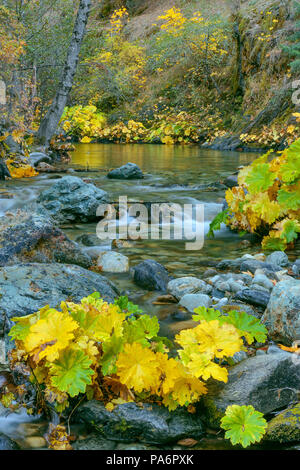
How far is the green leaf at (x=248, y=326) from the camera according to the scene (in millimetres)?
1894

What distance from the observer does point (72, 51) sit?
1110 centimetres

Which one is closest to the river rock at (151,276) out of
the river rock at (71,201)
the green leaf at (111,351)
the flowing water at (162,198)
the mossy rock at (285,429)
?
the flowing water at (162,198)

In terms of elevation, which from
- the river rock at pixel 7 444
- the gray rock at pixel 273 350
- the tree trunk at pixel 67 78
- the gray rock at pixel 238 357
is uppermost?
the tree trunk at pixel 67 78

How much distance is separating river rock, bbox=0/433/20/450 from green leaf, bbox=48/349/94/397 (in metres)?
0.23

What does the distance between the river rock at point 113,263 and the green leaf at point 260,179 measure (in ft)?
4.61

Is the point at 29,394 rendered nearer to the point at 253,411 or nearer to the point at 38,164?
the point at 253,411

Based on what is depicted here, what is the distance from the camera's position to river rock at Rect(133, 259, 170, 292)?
3082 millimetres

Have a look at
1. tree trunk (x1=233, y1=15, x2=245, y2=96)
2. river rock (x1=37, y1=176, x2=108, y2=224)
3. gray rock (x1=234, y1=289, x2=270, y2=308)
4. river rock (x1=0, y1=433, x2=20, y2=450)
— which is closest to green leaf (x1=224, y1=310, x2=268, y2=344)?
gray rock (x1=234, y1=289, x2=270, y2=308)

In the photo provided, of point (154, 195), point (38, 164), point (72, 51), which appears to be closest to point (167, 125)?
point (72, 51)

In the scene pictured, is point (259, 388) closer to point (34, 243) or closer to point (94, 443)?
point (94, 443)

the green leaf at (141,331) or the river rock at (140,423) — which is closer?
the river rock at (140,423)

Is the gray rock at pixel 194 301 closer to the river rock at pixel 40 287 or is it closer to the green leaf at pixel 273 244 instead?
the river rock at pixel 40 287

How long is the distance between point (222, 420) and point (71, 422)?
57 cm
